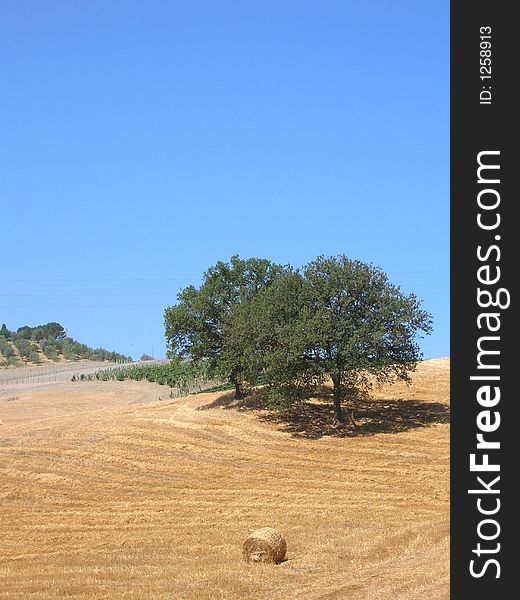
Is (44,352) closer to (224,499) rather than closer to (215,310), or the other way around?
(215,310)

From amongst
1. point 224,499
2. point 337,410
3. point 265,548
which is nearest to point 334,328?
point 337,410

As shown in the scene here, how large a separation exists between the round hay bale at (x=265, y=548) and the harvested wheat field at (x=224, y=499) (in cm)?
28

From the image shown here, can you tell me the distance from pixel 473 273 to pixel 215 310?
44.8 m

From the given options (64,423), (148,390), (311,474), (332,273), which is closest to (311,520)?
(311,474)

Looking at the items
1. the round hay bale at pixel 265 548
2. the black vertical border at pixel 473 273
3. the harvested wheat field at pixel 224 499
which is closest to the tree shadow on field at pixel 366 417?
the harvested wheat field at pixel 224 499

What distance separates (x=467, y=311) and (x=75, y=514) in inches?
1050

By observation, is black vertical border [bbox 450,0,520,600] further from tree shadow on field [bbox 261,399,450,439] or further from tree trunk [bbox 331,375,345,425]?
tree trunk [bbox 331,375,345,425]

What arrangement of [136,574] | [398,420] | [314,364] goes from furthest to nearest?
[398,420] → [314,364] → [136,574]

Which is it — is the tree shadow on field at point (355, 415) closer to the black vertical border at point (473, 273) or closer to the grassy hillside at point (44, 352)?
the black vertical border at point (473, 273)

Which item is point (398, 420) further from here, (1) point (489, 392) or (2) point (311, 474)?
(1) point (489, 392)

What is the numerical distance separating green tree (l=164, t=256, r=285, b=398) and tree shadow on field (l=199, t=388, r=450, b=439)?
2.34 m

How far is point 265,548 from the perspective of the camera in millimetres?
21094

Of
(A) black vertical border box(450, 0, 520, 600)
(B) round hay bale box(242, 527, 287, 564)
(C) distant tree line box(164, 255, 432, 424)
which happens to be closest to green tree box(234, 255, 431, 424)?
(C) distant tree line box(164, 255, 432, 424)

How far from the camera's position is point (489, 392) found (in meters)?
7.43
